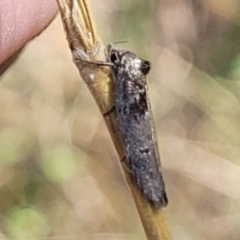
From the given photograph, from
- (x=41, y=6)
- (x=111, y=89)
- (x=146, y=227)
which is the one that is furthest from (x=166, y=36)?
(x=146, y=227)

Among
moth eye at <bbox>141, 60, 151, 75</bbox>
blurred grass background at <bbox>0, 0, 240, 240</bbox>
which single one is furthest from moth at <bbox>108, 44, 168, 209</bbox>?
blurred grass background at <bbox>0, 0, 240, 240</bbox>

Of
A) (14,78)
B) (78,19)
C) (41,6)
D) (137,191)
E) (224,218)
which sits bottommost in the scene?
(224,218)

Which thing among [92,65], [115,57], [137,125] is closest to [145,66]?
[115,57]

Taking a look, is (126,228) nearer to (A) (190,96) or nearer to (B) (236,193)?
(B) (236,193)

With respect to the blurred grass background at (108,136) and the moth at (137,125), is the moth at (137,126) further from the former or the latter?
the blurred grass background at (108,136)

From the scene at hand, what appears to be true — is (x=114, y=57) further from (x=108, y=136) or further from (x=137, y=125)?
(x=108, y=136)
